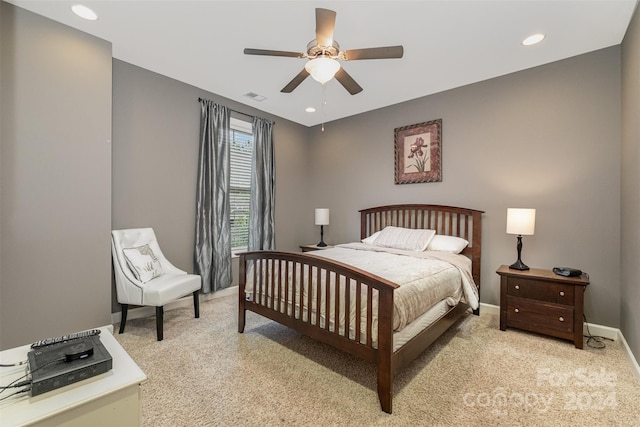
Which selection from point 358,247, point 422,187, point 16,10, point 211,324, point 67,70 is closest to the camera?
point 16,10

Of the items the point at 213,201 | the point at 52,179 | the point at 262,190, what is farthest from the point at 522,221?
the point at 52,179

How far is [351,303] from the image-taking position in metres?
1.94

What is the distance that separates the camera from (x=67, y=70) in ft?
8.13

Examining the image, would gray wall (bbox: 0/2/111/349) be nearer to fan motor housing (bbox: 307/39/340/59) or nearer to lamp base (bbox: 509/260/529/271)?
fan motor housing (bbox: 307/39/340/59)

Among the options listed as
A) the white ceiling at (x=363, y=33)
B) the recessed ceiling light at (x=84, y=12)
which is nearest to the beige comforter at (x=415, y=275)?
the white ceiling at (x=363, y=33)

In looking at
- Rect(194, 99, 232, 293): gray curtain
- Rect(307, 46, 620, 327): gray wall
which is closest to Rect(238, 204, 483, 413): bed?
Rect(307, 46, 620, 327): gray wall

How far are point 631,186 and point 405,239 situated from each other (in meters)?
1.98

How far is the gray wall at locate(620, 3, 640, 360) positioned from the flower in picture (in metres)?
1.87

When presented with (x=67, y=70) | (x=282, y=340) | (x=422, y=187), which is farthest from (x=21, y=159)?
(x=422, y=187)

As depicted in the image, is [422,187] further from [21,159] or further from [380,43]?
[21,159]

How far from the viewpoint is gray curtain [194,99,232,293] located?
3652mm

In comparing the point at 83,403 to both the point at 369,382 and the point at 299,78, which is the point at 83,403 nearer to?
Result: the point at 369,382

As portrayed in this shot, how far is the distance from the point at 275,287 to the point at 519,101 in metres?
3.34

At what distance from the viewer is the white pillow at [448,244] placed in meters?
3.29
